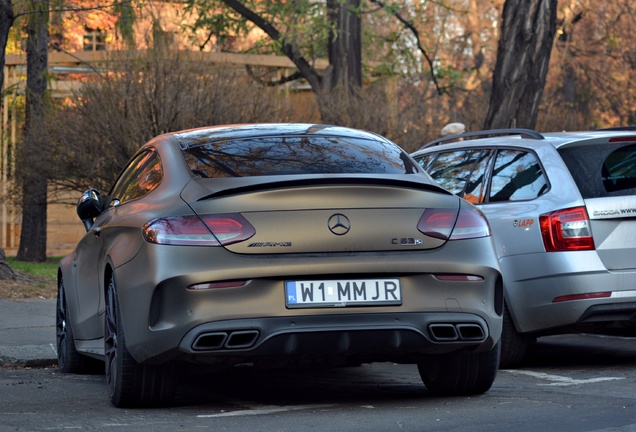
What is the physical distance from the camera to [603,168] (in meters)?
8.73

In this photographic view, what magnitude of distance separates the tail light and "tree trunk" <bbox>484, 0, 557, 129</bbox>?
10.4 meters

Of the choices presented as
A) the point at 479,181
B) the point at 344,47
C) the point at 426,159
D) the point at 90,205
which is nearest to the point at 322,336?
the point at 90,205

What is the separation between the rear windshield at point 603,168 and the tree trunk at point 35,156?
1604 cm

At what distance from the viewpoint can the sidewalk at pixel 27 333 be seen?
942cm

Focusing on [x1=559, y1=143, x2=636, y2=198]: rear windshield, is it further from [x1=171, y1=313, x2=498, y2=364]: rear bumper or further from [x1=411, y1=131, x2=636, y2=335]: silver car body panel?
[x1=171, y1=313, x2=498, y2=364]: rear bumper

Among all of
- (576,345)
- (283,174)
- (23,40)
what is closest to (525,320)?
(576,345)

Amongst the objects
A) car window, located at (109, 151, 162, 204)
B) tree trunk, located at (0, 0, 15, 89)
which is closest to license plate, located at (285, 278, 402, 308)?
car window, located at (109, 151, 162, 204)

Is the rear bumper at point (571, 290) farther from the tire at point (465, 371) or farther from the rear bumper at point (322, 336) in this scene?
the rear bumper at point (322, 336)

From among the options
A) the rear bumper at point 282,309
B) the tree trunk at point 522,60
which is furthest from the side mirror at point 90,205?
the tree trunk at point 522,60

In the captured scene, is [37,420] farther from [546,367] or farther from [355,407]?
[546,367]

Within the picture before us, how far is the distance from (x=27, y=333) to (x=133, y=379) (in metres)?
4.65

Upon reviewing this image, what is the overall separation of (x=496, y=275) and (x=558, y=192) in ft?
6.84

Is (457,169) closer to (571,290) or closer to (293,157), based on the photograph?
(571,290)

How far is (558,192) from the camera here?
8.55 m
